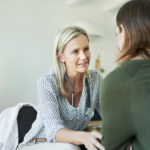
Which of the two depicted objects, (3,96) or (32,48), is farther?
(32,48)

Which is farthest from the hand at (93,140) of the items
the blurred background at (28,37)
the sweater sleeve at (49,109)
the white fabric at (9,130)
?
the blurred background at (28,37)

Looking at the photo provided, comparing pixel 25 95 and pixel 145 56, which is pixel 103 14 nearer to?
pixel 25 95

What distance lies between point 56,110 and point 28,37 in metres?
2.15

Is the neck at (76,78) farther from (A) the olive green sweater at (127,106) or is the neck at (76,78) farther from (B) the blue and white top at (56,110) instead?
(A) the olive green sweater at (127,106)

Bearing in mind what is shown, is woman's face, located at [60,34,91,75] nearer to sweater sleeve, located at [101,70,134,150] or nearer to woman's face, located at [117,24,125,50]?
woman's face, located at [117,24,125,50]

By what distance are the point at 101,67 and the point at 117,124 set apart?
10.4 feet

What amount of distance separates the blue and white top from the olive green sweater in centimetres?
42

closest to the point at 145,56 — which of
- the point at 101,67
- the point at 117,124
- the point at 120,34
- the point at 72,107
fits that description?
the point at 120,34

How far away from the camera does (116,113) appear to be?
0.66 metres

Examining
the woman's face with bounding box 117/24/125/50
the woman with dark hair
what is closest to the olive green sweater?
the woman with dark hair

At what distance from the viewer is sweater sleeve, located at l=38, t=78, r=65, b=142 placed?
1047 mm

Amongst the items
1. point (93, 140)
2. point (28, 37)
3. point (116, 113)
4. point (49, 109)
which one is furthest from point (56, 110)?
point (28, 37)

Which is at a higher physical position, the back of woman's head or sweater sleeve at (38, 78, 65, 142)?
the back of woman's head

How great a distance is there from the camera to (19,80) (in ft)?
9.82
